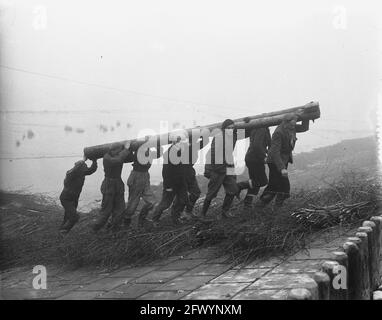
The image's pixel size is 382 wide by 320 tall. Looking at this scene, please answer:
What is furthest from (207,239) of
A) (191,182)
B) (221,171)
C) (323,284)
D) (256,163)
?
(323,284)

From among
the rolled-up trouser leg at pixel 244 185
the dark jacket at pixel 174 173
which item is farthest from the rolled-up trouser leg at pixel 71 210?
the rolled-up trouser leg at pixel 244 185

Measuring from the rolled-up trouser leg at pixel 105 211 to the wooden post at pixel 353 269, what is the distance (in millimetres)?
4529

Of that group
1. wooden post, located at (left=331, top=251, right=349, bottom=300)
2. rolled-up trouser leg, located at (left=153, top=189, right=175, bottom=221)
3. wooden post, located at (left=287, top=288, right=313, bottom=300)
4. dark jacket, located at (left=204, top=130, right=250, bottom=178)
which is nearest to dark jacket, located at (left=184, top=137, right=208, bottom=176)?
dark jacket, located at (left=204, top=130, right=250, bottom=178)

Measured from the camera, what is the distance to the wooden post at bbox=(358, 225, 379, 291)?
5.50 metres

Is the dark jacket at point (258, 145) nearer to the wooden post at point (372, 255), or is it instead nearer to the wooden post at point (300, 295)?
the wooden post at point (372, 255)

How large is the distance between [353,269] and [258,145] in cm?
376

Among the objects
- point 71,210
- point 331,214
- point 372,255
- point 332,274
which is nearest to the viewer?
point 332,274

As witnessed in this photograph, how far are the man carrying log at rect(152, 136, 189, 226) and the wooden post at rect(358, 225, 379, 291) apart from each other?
3.16m

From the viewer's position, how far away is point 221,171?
7.79 meters

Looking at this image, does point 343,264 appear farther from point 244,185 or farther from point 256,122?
point 256,122

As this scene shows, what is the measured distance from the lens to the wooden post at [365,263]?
514 centimetres

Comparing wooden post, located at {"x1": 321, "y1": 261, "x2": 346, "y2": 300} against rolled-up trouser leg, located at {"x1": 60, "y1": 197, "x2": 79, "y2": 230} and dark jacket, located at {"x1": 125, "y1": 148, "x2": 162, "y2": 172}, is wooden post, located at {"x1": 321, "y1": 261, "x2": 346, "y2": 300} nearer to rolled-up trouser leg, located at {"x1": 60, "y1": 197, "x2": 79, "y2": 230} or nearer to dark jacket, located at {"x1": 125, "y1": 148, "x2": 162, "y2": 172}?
dark jacket, located at {"x1": 125, "y1": 148, "x2": 162, "y2": 172}

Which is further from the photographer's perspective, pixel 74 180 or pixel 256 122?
pixel 74 180

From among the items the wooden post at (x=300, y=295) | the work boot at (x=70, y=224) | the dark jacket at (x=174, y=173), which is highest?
the dark jacket at (x=174, y=173)
